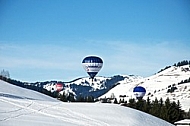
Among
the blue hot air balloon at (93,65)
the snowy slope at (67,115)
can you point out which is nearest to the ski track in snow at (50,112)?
the snowy slope at (67,115)

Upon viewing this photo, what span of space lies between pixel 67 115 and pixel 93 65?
93.2 feet

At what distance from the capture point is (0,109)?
2839cm

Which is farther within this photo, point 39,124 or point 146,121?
point 146,121

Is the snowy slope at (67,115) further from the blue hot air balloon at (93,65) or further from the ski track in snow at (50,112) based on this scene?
the blue hot air balloon at (93,65)

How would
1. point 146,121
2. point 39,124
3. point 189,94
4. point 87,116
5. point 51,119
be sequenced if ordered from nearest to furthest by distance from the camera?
1. point 39,124
2. point 51,119
3. point 87,116
4. point 146,121
5. point 189,94

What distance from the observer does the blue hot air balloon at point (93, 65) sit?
190ft

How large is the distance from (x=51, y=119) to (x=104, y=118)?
444 cm

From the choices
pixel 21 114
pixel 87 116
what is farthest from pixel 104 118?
pixel 21 114

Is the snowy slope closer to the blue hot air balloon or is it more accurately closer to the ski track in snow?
the ski track in snow

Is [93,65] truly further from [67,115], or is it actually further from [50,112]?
[67,115]

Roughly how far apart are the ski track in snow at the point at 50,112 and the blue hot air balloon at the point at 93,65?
24.2 metres

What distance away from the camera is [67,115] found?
2967 centimetres

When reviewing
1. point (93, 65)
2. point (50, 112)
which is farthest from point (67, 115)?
point (93, 65)

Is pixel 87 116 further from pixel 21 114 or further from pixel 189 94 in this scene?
pixel 189 94
